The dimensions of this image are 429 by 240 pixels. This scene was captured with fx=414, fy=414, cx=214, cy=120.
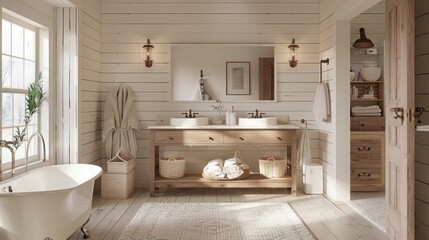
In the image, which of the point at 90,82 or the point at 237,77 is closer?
the point at 90,82

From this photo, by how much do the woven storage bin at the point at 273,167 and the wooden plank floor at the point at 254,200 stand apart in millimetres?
271

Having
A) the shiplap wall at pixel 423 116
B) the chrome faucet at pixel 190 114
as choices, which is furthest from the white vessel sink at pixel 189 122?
the shiplap wall at pixel 423 116

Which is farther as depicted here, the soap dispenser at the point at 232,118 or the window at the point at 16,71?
the soap dispenser at the point at 232,118

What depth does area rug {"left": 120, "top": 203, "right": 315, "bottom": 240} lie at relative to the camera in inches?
141

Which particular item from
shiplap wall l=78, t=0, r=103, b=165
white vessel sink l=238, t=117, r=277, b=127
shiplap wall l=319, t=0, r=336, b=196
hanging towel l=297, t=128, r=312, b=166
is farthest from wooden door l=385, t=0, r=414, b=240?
shiplap wall l=78, t=0, r=103, b=165

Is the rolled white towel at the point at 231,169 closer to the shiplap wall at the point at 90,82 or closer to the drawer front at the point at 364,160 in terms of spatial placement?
the drawer front at the point at 364,160

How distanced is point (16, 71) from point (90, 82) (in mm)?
1320

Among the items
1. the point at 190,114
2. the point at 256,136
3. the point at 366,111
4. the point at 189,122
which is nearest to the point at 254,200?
the point at 256,136

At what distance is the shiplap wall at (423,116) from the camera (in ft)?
10.6

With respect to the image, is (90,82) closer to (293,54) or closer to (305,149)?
(293,54)

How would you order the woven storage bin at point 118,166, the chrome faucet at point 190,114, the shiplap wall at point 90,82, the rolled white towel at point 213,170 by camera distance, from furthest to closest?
the chrome faucet at point 190,114
the rolled white towel at point 213,170
the woven storage bin at point 118,166
the shiplap wall at point 90,82

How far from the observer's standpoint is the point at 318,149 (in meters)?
5.66

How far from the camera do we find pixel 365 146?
5367 mm

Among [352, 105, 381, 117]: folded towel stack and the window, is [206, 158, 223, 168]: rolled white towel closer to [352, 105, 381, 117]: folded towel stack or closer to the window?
[352, 105, 381, 117]: folded towel stack
